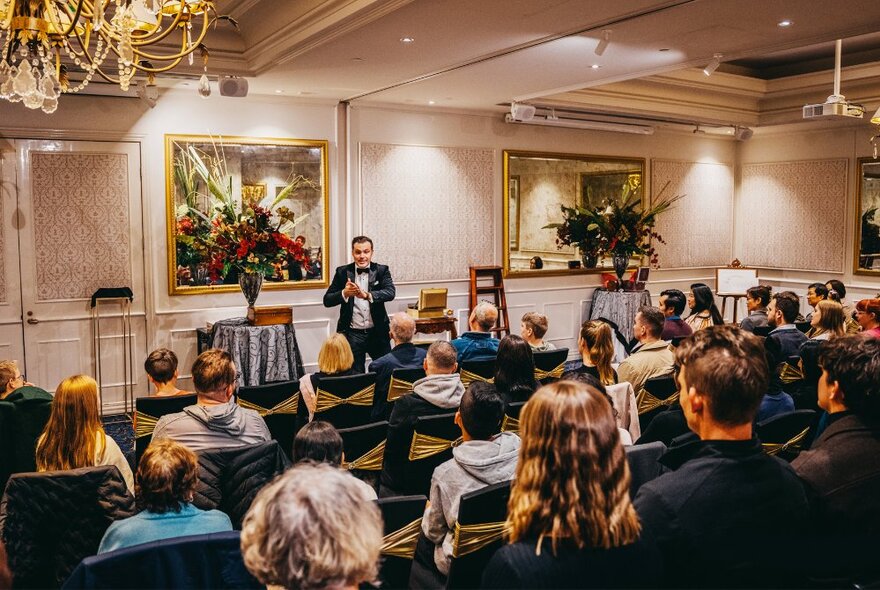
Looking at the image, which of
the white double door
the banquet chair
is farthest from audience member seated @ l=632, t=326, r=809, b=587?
the white double door

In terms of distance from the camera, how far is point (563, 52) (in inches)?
228

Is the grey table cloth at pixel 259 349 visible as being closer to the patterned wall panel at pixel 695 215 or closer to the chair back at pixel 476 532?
the chair back at pixel 476 532

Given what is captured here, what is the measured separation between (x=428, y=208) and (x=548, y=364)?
Answer: 3922mm

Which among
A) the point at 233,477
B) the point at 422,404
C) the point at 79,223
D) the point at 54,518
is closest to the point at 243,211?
the point at 79,223

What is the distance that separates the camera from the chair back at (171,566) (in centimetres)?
185

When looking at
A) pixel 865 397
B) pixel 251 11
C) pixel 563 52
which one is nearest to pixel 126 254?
pixel 251 11

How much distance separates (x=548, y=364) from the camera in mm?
4930

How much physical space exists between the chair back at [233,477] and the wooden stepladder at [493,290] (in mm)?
5898

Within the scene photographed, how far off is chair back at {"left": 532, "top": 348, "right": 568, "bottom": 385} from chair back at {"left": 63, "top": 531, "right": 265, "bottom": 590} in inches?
120

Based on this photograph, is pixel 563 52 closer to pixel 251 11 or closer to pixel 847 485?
pixel 251 11

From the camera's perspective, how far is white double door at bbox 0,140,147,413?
646 cm

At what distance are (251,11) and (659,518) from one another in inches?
207

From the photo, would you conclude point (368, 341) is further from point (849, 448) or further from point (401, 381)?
point (849, 448)

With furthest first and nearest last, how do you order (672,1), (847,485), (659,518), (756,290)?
(756,290)
(672,1)
(847,485)
(659,518)
